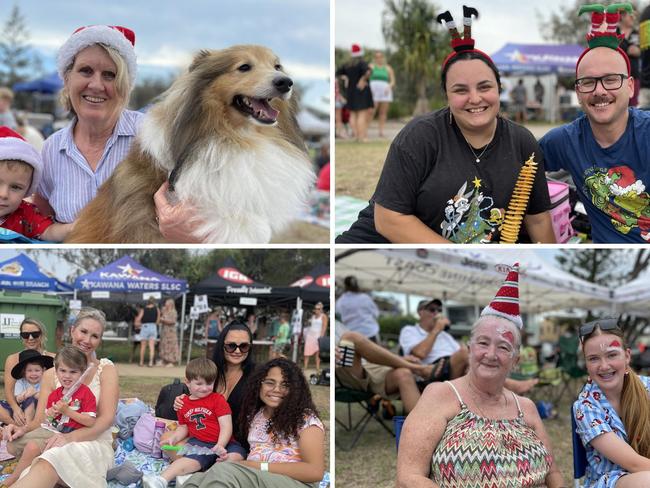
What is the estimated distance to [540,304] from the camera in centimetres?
951

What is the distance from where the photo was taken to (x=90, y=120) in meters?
3.04

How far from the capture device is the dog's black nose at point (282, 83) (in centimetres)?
275

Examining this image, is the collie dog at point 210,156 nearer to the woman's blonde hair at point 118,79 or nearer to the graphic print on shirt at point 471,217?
the woman's blonde hair at point 118,79

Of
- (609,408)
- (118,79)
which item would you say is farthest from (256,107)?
(609,408)

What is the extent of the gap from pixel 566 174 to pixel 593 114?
76 centimetres

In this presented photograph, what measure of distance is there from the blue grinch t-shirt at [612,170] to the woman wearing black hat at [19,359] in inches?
102

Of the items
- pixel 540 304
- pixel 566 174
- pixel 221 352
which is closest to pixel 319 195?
pixel 540 304

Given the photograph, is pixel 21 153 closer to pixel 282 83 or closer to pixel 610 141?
pixel 282 83

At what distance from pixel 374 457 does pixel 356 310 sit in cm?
176

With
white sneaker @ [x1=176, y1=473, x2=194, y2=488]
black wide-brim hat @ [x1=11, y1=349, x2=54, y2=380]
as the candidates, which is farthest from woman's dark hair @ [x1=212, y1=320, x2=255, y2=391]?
black wide-brim hat @ [x1=11, y1=349, x2=54, y2=380]

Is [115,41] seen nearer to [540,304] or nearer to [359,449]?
[359,449]

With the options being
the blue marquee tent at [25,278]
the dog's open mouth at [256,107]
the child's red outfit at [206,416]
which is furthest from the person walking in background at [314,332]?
the blue marquee tent at [25,278]

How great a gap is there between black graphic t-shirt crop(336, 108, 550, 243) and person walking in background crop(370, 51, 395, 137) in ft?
22.9

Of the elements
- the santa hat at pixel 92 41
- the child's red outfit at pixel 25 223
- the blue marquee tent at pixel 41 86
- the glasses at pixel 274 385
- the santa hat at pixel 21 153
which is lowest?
the glasses at pixel 274 385
